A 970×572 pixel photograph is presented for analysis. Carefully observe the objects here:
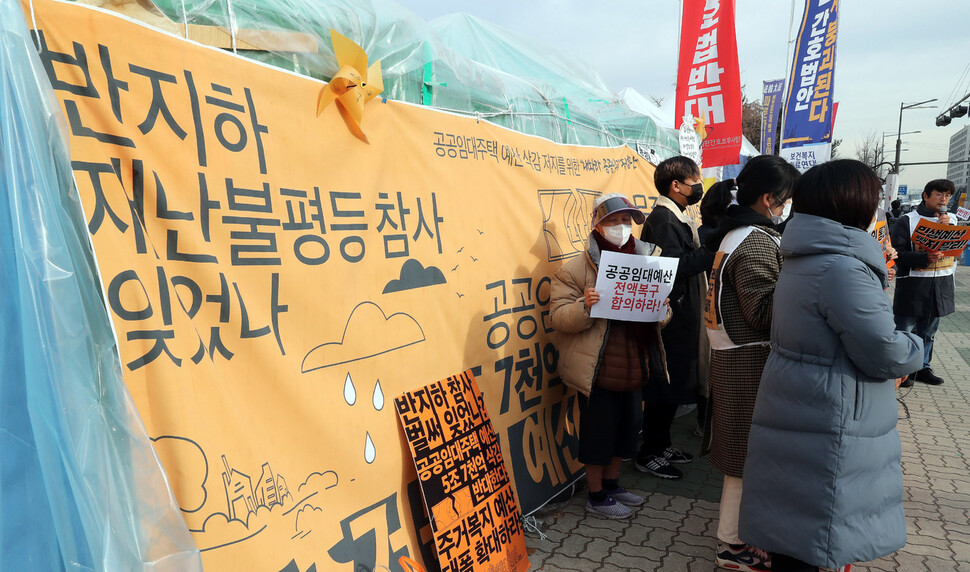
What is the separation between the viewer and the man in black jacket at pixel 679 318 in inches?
150

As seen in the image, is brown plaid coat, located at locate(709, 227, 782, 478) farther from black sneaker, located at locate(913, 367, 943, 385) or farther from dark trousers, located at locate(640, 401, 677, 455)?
black sneaker, located at locate(913, 367, 943, 385)

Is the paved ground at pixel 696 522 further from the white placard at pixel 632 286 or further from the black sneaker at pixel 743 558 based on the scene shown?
the white placard at pixel 632 286

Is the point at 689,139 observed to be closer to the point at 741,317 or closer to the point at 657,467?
the point at 657,467

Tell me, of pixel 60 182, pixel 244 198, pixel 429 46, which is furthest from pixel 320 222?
pixel 429 46

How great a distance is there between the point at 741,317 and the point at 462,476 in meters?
1.48

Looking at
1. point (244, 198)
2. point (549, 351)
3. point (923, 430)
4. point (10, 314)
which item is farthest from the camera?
point (923, 430)

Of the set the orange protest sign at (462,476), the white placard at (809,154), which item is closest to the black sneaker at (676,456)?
the orange protest sign at (462,476)

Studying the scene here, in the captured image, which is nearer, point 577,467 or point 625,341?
point 625,341

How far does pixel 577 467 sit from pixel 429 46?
105 inches

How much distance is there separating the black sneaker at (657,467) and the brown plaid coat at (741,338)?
1.20 metres

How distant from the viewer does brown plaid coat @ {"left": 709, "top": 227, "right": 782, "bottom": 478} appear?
2.66 meters

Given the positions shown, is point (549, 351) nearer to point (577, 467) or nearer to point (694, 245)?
point (577, 467)

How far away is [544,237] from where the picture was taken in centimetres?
368

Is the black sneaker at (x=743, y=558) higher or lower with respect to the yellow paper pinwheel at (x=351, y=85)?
lower
